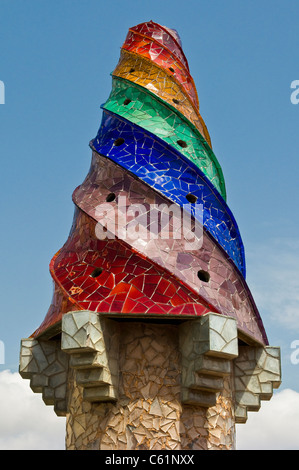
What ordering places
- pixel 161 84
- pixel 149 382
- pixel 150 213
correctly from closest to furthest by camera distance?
pixel 149 382, pixel 150 213, pixel 161 84

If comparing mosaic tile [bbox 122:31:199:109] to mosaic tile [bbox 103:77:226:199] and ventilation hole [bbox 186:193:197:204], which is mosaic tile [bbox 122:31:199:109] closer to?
mosaic tile [bbox 103:77:226:199]

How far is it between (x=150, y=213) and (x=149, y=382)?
2.75m

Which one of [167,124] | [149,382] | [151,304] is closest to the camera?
[151,304]

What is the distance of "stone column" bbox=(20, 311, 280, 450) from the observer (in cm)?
1155

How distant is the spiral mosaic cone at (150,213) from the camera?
39.5 ft

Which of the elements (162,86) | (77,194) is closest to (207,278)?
(77,194)

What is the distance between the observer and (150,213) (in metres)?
12.8

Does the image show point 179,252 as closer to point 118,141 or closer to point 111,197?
point 111,197

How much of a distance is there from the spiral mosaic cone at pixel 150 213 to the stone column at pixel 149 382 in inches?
19.1

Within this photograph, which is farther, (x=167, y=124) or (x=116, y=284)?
(x=167, y=124)

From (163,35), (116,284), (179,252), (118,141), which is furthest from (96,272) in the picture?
(163,35)

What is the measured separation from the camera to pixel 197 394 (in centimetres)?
1185

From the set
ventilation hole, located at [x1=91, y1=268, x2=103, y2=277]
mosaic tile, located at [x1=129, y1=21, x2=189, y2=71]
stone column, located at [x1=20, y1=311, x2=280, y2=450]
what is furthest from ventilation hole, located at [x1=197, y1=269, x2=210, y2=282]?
mosaic tile, located at [x1=129, y1=21, x2=189, y2=71]

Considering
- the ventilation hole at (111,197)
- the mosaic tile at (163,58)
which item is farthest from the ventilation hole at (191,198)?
the mosaic tile at (163,58)
